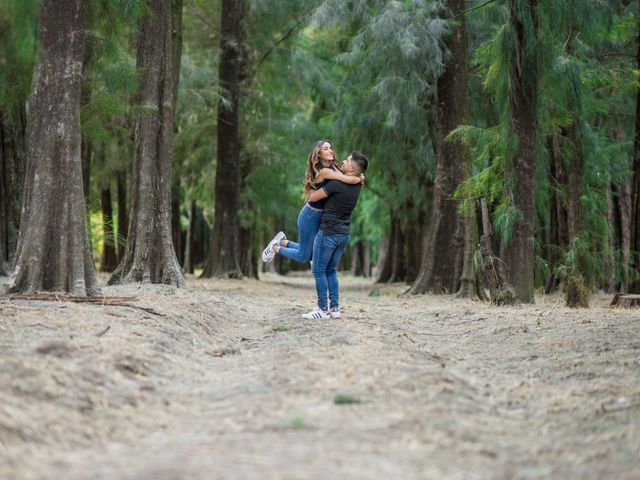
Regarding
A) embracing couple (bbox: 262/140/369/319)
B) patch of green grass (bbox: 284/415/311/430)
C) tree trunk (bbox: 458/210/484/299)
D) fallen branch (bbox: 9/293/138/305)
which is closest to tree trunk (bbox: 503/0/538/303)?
tree trunk (bbox: 458/210/484/299)

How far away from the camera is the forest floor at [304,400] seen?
354 cm

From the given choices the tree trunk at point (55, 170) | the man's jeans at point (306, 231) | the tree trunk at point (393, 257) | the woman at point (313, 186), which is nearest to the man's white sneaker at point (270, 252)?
the woman at point (313, 186)

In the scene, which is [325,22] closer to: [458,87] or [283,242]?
[458,87]

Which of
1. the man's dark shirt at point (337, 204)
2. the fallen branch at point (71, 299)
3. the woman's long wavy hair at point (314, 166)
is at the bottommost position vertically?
the fallen branch at point (71, 299)

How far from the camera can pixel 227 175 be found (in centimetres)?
1984

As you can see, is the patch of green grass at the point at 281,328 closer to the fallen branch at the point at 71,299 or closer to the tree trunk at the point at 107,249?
the fallen branch at the point at 71,299

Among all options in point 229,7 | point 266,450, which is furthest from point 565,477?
point 229,7

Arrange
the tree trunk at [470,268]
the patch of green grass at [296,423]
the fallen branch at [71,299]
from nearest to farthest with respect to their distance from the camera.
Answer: the patch of green grass at [296,423]
the fallen branch at [71,299]
the tree trunk at [470,268]

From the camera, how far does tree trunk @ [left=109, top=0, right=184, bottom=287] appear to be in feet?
42.6

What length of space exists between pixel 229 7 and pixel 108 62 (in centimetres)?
872

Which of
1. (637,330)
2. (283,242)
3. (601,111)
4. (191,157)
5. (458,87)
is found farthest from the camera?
(191,157)

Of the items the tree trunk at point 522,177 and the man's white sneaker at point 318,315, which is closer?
the man's white sneaker at point 318,315

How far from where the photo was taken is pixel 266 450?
3.65m

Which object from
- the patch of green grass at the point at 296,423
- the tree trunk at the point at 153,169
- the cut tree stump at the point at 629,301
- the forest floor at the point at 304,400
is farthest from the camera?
the tree trunk at the point at 153,169
